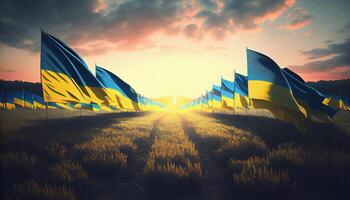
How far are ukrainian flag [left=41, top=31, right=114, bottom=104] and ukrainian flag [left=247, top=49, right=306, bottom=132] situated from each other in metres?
8.29

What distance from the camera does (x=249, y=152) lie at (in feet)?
26.7

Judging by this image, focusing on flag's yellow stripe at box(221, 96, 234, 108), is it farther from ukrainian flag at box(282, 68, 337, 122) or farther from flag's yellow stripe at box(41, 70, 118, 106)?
flag's yellow stripe at box(41, 70, 118, 106)

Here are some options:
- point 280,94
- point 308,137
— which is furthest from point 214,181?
point 308,137

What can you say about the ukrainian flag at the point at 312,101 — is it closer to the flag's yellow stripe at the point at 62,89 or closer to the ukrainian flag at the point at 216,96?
the flag's yellow stripe at the point at 62,89

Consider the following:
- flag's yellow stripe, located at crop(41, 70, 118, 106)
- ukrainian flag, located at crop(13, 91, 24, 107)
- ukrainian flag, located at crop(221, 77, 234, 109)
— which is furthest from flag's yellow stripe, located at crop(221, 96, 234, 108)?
ukrainian flag, located at crop(13, 91, 24, 107)

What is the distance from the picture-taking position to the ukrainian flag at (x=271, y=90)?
9.50m

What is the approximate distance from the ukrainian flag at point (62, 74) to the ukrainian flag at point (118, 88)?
20.0 ft

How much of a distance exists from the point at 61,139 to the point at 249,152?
776 cm

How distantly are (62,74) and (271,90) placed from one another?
9733 millimetres

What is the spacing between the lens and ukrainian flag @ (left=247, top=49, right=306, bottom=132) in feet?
31.2

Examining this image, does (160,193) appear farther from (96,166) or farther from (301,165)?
(301,165)

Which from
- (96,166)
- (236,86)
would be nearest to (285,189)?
(96,166)

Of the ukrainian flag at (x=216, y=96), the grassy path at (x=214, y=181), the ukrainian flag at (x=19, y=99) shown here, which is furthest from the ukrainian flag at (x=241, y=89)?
the ukrainian flag at (x=19, y=99)

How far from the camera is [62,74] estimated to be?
1070 centimetres
